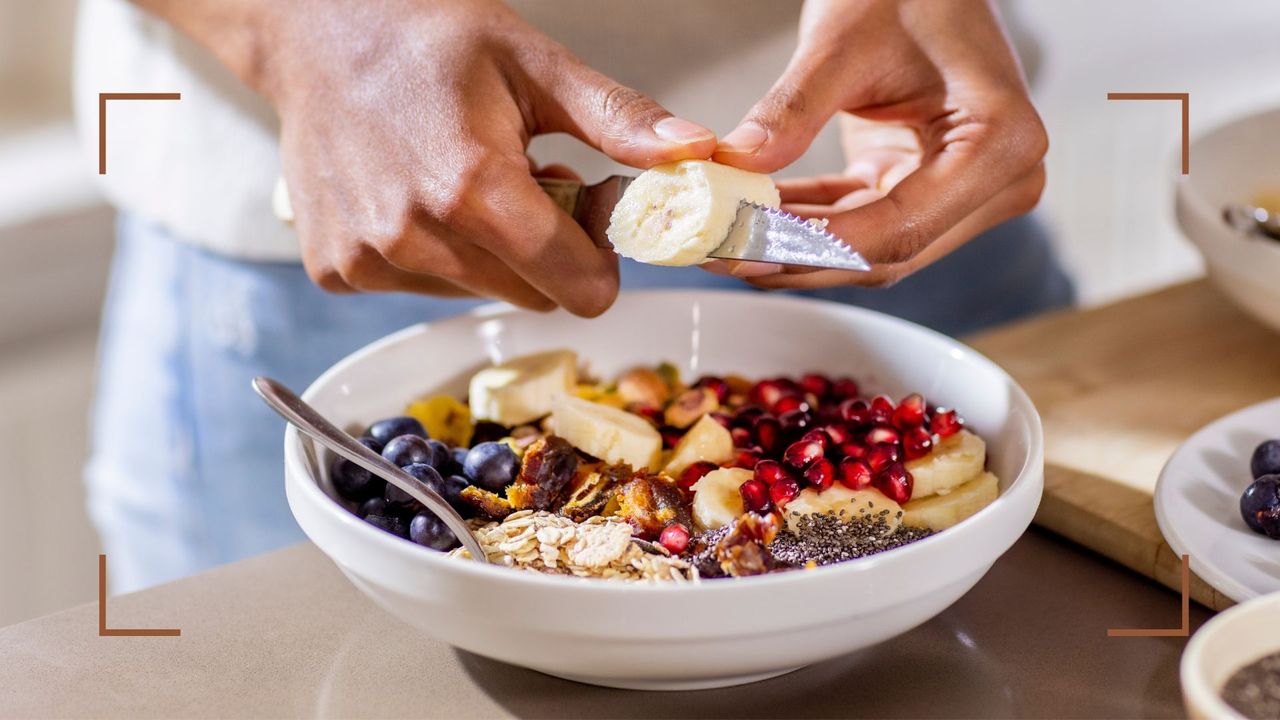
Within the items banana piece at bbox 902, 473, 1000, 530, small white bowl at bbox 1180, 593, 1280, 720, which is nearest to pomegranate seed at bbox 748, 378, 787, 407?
banana piece at bbox 902, 473, 1000, 530

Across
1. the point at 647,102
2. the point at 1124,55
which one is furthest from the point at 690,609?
the point at 1124,55

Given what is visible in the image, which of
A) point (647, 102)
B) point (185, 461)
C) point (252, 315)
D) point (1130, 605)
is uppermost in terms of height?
point (647, 102)

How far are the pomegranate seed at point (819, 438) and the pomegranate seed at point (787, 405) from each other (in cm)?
10

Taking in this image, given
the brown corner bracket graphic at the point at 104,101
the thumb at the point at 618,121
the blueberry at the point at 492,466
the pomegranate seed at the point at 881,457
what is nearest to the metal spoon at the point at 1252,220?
the pomegranate seed at the point at 881,457

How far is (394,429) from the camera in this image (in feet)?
3.36

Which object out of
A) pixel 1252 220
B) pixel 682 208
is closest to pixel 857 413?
pixel 682 208

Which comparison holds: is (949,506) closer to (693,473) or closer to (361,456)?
(693,473)

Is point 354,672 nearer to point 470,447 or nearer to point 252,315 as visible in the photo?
point 470,447

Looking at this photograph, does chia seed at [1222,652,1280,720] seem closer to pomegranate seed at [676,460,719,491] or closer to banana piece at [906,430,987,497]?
banana piece at [906,430,987,497]

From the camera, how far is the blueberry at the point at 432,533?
90 cm

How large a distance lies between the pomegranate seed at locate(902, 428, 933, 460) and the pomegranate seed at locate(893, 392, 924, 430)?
23 millimetres

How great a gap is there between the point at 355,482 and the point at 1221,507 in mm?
684

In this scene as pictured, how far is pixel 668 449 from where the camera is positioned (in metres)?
1.07

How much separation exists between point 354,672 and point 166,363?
0.82m
